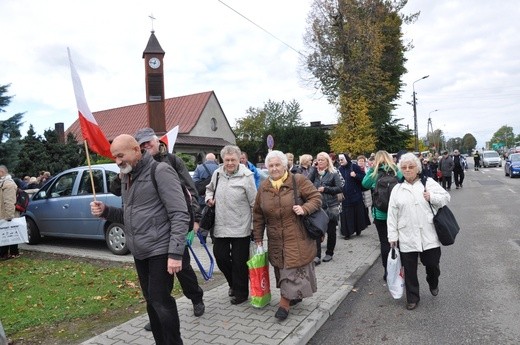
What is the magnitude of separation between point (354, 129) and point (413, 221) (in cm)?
3012

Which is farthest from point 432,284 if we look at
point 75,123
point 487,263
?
point 75,123

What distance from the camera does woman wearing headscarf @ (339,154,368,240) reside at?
8.80m

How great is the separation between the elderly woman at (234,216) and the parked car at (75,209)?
143 inches

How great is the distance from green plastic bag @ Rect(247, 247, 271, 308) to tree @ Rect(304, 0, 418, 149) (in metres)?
31.7

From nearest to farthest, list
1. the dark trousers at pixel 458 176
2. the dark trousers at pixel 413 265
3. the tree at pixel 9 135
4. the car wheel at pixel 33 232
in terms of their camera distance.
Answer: the dark trousers at pixel 413 265 < the car wheel at pixel 33 232 < the tree at pixel 9 135 < the dark trousers at pixel 458 176

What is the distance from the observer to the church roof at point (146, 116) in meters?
40.6

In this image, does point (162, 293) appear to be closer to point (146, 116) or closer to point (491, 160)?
point (146, 116)

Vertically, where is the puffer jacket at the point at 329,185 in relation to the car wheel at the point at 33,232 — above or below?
above

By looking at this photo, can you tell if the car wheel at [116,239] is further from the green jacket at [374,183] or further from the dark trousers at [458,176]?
the dark trousers at [458,176]

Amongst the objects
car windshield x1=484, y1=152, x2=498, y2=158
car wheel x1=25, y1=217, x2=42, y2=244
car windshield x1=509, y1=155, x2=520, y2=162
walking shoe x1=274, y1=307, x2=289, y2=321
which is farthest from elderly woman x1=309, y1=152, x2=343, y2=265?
car windshield x1=484, y1=152, x2=498, y2=158

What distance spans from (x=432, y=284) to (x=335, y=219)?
242 cm

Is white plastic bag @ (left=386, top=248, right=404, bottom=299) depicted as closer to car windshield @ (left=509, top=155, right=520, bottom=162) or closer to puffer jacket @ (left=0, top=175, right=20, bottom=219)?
puffer jacket @ (left=0, top=175, right=20, bottom=219)

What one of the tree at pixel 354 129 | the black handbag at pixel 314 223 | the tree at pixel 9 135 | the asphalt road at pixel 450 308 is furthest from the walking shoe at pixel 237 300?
the tree at pixel 354 129

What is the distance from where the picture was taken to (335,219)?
7.51 meters
